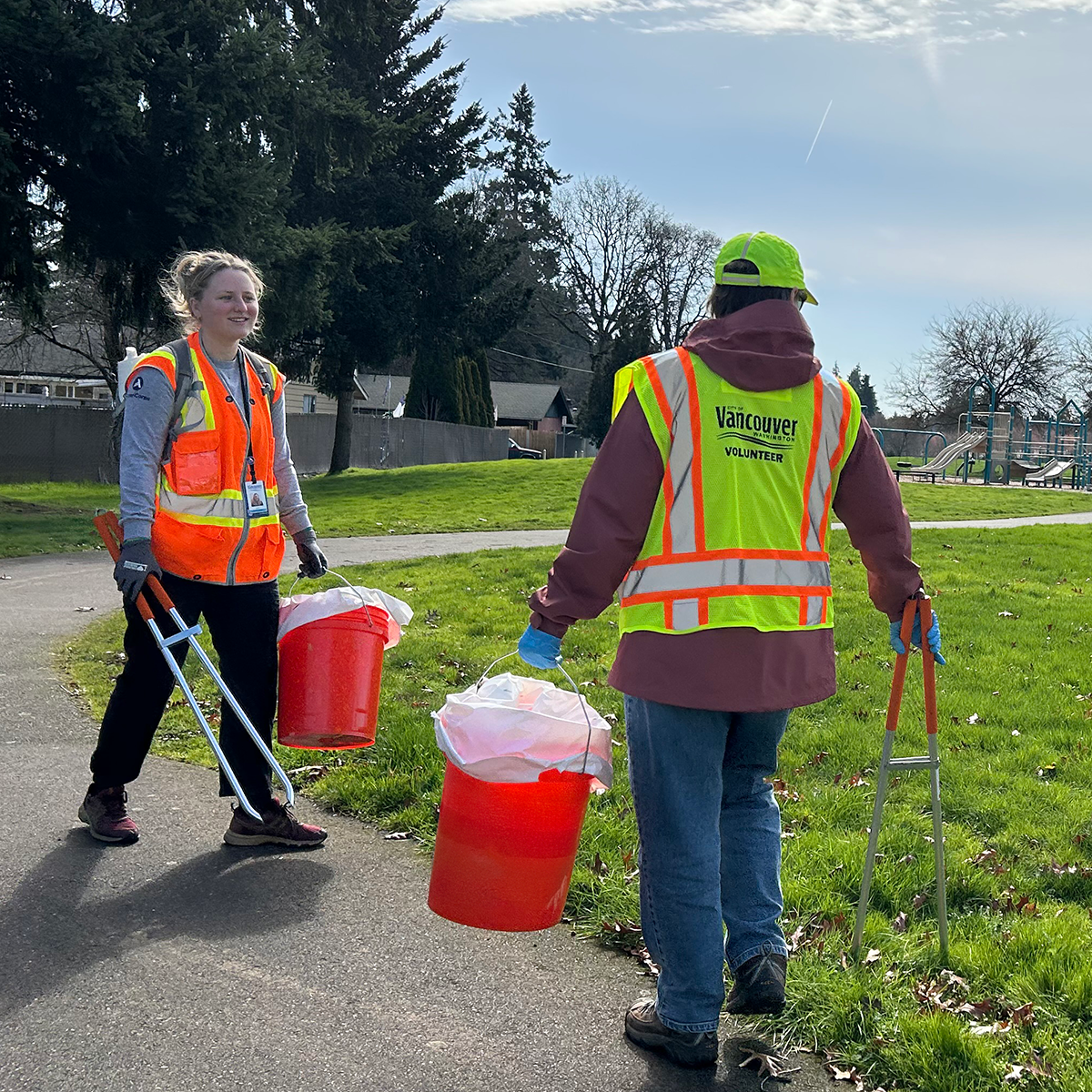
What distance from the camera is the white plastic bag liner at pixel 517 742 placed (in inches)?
128

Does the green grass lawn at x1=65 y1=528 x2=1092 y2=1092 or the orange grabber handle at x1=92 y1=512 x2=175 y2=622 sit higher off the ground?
the orange grabber handle at x1=92 y1=512 x2=175 y2=622

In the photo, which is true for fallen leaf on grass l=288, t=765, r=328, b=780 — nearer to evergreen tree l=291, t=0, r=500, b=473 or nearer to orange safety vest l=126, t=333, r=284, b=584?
orange safety vest l=126, t=333, r=284, b=584

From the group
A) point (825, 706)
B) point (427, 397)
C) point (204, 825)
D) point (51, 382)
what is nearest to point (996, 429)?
point (427, 397)

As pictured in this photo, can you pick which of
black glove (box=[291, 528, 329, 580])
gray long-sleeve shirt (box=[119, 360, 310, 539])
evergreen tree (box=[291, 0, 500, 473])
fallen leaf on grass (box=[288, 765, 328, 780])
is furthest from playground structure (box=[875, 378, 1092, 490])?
gray long-sleeve shirt (box=[119, 360, 310, 539])

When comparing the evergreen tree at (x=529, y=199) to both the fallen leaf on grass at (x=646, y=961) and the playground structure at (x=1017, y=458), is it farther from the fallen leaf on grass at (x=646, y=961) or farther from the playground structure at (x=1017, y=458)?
the fallen leaf on grass at (x=646, y=961)

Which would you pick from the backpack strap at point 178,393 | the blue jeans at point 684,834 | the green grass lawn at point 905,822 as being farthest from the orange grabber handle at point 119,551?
the blue jeans at point 684,834

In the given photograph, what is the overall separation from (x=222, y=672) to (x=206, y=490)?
694mm

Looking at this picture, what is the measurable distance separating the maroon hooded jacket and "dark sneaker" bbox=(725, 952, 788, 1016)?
2.36 ft

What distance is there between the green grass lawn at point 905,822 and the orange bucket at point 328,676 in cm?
58

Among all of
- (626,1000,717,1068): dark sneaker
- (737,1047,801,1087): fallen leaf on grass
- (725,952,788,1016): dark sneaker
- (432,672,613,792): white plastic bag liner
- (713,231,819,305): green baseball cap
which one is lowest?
(737,1047,801,1087): fallen leaf on grass

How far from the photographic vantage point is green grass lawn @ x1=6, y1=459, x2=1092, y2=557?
57.8 ft

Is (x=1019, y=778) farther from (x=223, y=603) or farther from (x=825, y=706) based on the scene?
(x=223, y=603)

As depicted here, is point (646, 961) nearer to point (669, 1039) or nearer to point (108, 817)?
point (669, 1039)

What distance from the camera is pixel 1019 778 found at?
214 inches
